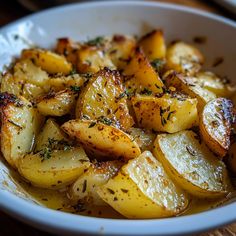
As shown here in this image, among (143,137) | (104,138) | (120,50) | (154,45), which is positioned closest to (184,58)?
(154,45)

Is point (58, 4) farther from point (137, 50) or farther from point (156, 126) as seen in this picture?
point (156, 126)

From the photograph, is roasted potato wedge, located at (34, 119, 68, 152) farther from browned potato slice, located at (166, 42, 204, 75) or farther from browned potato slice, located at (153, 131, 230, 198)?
browned potato slice, located at (166, 42, 204, 75)

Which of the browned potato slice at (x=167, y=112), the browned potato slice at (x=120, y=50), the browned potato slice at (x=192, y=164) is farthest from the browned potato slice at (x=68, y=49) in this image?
the browned potato slice at (x=192, y=164)

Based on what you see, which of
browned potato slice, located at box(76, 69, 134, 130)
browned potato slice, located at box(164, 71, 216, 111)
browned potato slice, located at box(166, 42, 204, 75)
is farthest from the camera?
browned potato slice, located at box(166, 42, 204, 75)

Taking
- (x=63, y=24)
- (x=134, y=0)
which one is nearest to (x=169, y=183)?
(x=63, y=24)

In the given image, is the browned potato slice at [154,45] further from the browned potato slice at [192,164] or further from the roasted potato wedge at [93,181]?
the roasted potato wedge at [93,181]

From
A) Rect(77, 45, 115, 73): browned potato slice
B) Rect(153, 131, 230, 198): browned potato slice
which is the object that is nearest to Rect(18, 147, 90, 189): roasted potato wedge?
Rect(153, 131, 230, 198): browned potato slice
